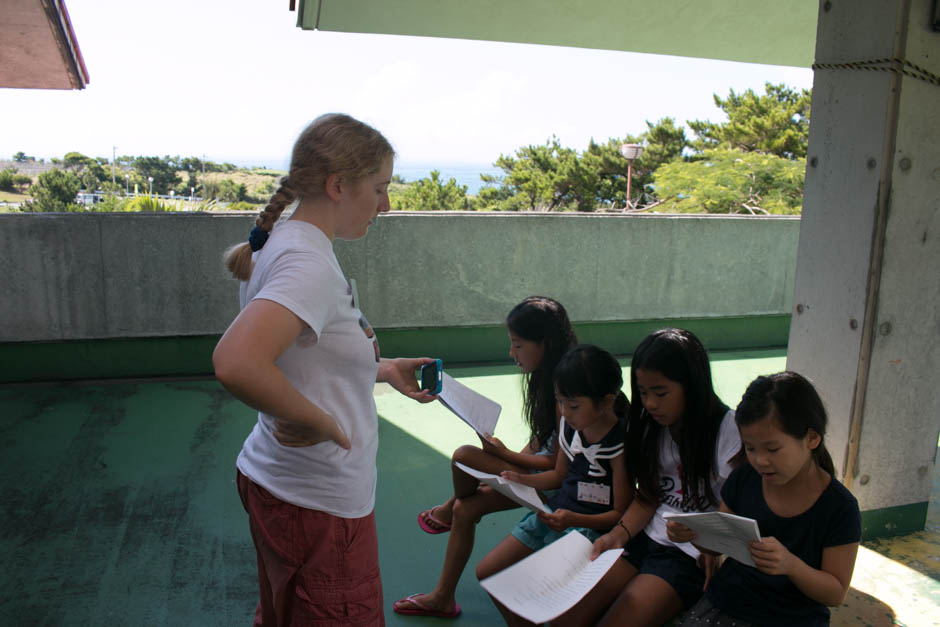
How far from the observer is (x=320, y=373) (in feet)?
3.94

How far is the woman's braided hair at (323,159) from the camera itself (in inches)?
49.0

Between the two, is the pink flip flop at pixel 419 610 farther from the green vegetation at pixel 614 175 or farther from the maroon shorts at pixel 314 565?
the green vegetation at pixel 614 175

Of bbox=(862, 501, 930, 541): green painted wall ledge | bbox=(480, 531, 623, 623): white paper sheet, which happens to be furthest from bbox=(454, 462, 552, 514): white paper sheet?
bbox=(862, 501, 930, 541): green painted wall ledge

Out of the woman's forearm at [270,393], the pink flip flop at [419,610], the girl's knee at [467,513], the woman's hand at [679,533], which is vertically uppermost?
the woman's forearm at [270,393]

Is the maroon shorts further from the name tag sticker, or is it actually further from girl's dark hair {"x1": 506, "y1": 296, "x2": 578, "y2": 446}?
girl's dark hair {"x1": 506, "y1": 296, "x2": 578, "y2": 446}

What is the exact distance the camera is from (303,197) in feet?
4.18

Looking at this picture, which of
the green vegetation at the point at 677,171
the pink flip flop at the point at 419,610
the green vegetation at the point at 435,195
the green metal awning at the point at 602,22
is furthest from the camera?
the green vegetation at the point at 435,195

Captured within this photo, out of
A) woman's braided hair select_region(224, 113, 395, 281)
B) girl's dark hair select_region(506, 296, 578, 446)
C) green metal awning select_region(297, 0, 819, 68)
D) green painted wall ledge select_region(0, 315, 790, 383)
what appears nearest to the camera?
woman's braided hair select_region(224, 113, 395, 281)

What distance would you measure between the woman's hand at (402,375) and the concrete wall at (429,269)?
3.27m

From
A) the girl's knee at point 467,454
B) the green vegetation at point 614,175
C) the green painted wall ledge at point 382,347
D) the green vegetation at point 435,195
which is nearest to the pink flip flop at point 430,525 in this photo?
the girl's knee at point 467,454

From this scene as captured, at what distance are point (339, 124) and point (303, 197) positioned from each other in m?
0.15

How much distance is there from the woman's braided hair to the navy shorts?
4.33ft

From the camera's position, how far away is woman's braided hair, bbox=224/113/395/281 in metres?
1.24

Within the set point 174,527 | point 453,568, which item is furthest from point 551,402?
point 174,527
